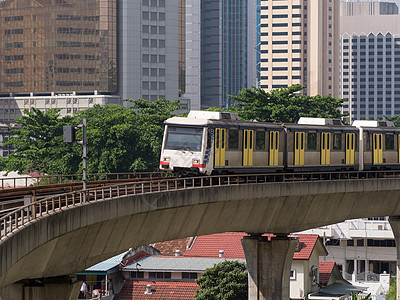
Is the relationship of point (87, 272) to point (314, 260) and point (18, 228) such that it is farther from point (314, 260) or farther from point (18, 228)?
point (18, 228)

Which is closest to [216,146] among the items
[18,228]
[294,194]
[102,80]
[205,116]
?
[205,116]

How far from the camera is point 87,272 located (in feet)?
226

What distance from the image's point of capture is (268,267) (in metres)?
50.8

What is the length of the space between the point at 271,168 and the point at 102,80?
14702 cm

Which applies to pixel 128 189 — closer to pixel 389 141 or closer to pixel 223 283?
pixel 223 283

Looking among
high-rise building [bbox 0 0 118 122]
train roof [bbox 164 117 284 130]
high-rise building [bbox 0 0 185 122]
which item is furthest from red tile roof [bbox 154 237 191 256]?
high-rise building [bbox 0 0 118 122]

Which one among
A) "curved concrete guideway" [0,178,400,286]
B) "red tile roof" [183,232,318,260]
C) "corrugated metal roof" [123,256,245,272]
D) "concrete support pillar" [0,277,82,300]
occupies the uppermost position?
"curved concrete guideway" [0,178,400,286]

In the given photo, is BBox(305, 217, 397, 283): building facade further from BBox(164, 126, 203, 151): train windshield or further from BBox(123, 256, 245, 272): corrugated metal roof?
BBox(164, 126, 203, 151): train windshield

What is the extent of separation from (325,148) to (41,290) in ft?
84.0

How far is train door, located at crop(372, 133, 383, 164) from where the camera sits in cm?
5831

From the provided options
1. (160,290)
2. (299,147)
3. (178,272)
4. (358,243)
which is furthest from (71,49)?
(299,147)

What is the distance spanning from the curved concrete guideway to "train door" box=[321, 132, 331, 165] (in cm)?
256

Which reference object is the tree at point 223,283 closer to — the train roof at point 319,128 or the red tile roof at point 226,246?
the red tile roof at point 226,246

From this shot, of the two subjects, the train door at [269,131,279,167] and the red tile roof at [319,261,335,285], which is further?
the red tile roof at [319,261,335,285]
